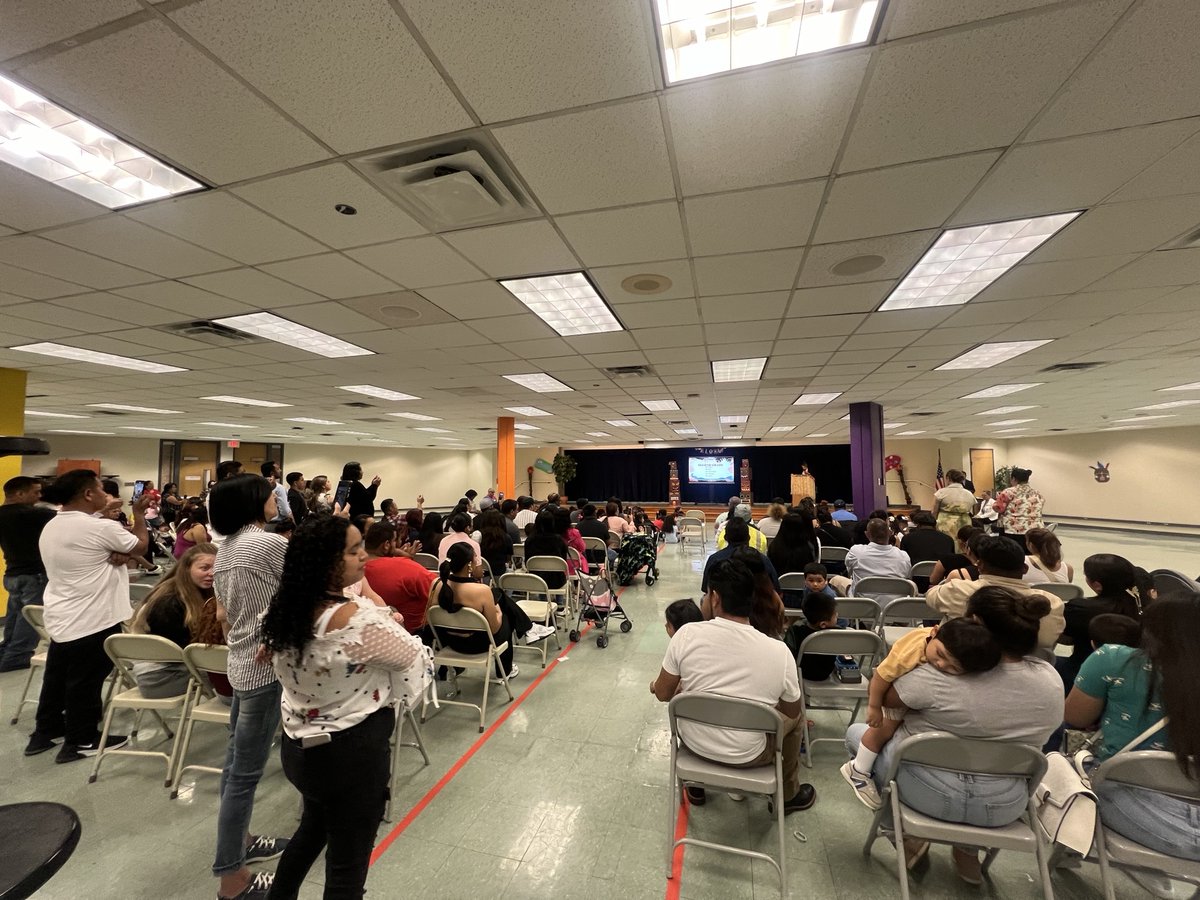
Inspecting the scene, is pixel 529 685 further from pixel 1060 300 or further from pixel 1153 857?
pixel 1060 300

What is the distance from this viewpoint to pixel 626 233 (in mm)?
2473

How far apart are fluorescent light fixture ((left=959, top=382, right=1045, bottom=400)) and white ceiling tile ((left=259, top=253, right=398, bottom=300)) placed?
27.1ft

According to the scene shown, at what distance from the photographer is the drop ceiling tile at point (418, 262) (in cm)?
261

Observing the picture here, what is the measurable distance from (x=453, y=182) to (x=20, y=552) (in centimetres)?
454

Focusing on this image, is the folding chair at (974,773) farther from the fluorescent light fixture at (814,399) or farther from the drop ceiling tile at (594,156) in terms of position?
the fluorescent light fixture at (814,399)

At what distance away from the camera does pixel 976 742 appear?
1.47 metres

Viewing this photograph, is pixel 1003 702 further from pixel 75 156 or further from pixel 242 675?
pixel 75 156

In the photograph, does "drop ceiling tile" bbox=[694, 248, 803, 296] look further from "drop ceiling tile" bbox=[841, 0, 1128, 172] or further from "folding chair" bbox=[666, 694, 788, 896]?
"folding chair" bbox=[666, 694, 788, 896]

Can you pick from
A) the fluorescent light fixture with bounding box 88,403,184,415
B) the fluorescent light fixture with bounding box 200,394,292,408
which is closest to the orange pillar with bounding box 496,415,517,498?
the fluorescent light fixture with bounding box 200,394,292,408

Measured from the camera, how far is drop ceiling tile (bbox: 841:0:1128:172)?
1.35m

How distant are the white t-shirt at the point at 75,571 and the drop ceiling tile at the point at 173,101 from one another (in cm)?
213

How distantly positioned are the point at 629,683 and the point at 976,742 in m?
2.47

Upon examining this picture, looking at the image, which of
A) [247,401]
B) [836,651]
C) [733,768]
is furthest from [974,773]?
[247,401]

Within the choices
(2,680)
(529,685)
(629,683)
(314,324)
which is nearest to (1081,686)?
(629,683)
